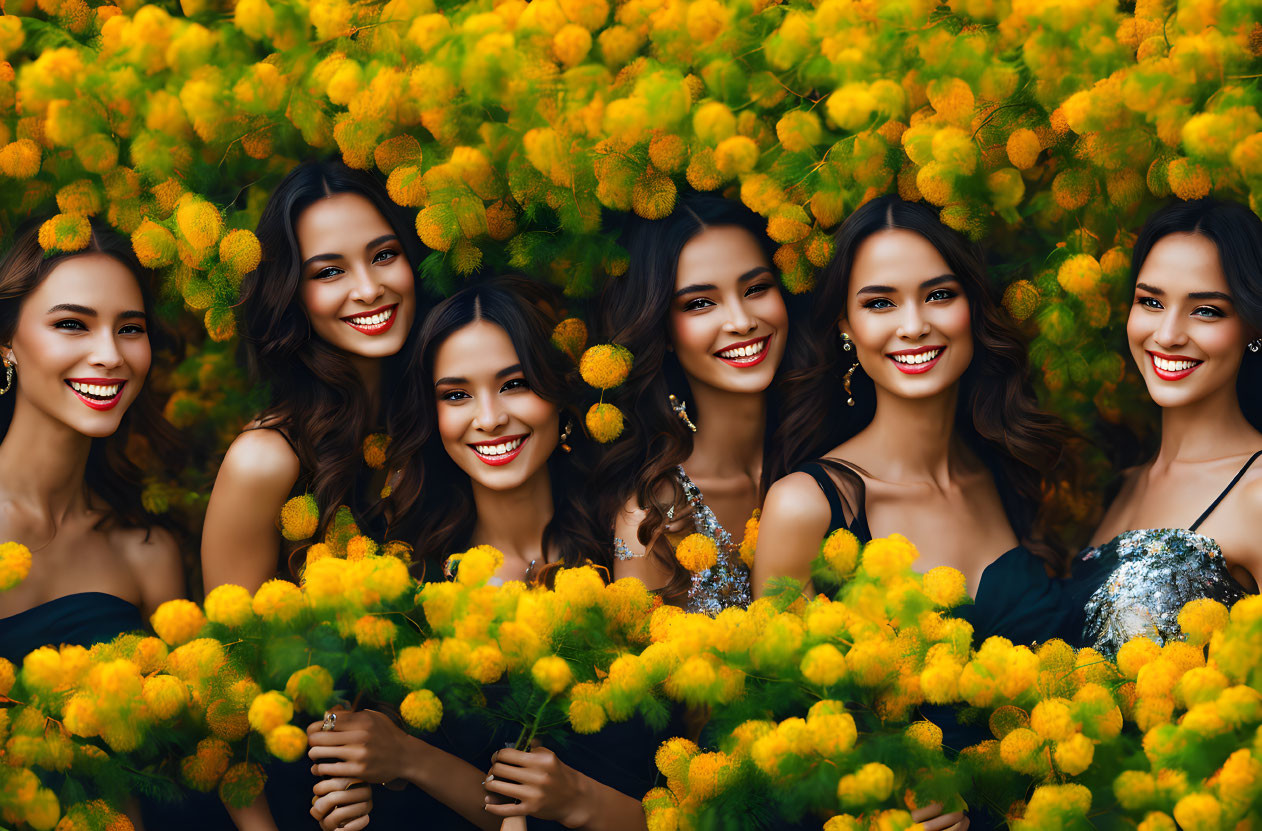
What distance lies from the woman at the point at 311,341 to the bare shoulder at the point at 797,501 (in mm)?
1052

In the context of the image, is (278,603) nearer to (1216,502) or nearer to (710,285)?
(710,285)

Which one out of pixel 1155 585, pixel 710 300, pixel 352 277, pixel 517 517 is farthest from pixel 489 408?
pixel 1155 585

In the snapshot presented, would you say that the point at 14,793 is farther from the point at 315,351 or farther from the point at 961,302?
the point at 961,302

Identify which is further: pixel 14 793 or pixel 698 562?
pixel 698 562

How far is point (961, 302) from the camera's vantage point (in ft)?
10.9

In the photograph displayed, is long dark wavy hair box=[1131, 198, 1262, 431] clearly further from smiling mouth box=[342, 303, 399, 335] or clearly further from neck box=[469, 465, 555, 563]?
smiling mouth box=[342, 303, 399, 335]

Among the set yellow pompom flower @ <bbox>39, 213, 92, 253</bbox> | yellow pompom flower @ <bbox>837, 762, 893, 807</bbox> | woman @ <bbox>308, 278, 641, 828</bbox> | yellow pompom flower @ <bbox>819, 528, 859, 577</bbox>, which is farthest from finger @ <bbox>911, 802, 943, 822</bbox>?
yellow pompom flower @ <bbox>39, 213, 92, 253</bbox>

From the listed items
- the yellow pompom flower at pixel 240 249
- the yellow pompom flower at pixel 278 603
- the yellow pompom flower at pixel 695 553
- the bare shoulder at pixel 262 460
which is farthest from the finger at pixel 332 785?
the yellow pompom flower at pixel 240 249

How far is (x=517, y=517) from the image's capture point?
3.61 meters

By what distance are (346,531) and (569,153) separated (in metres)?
1.13

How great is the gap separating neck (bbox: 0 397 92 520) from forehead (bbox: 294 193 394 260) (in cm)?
79

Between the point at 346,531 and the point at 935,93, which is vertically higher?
the point at 935,93

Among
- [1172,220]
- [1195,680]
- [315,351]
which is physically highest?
[1172,220]

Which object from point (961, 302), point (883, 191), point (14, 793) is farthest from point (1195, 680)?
point (14, 793)
